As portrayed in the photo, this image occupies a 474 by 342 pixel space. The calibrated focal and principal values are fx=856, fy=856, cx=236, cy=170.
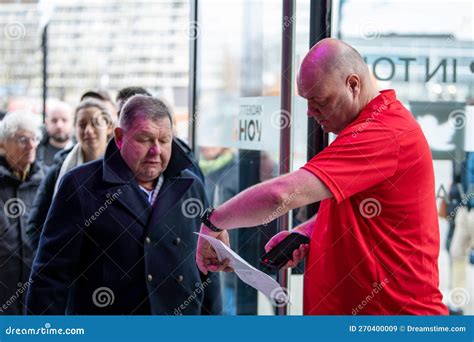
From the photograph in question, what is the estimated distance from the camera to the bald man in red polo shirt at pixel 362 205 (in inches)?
77.3

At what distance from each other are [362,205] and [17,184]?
69.7 inches

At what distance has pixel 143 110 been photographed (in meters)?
2.49

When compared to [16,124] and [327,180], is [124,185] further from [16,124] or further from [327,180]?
[16,124]

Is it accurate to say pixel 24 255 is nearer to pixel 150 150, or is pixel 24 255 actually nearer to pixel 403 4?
pixel 150 150

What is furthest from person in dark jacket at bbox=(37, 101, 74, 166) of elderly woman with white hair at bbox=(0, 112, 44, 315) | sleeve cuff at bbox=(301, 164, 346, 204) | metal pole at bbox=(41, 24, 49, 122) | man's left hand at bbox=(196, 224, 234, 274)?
sleeve cuff at bbox=(301, 164, 346, 204)

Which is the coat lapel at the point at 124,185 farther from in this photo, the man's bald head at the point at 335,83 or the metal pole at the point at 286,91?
the man's bald head at the point at 335,83

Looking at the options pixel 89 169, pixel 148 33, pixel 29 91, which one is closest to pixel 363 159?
pixel 89 169

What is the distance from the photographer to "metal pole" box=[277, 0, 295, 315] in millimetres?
2766

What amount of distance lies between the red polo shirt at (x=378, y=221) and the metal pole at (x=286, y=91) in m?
0.64

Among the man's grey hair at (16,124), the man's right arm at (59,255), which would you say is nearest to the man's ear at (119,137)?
the man's right arm at (59,255)

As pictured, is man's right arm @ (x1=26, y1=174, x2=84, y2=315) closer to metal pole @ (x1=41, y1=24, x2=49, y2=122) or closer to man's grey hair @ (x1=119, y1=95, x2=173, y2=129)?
man's grey hair @ (x1=119, y1=95, x2=173, y2=129)

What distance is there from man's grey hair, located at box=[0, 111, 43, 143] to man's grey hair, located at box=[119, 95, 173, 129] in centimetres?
93

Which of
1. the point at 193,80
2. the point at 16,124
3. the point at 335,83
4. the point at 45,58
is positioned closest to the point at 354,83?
the point at 335,83
